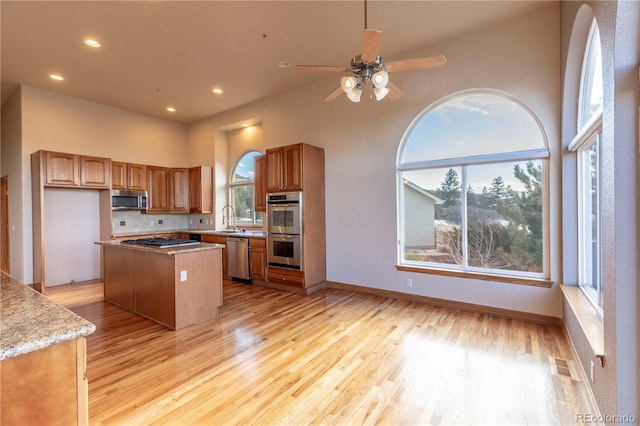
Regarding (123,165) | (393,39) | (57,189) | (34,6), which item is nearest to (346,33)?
(393,39)

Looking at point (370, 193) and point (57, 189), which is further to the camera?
point (57, 189)

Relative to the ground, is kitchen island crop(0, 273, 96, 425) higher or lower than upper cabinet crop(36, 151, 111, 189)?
lower

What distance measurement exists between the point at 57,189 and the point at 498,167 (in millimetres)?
7207

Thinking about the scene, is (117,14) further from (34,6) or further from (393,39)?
(393,39)

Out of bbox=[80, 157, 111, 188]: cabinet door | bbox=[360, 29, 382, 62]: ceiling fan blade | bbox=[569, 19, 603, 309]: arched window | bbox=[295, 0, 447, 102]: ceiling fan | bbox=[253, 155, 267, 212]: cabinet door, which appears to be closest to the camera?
bbox=[360, 29, 382, 62]: ceiling fan blade

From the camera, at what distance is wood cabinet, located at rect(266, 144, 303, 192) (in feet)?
15.2

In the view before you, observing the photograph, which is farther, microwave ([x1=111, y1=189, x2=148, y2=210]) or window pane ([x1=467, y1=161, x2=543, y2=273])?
microwave ([x1=111, y1=189, x2=148, y2=210])

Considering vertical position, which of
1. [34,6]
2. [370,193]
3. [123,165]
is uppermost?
[34,6]

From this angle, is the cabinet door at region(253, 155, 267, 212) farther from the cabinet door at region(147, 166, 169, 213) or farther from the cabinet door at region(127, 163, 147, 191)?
the cabinet door at region(127, 163, 147, 191)

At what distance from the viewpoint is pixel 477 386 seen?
2189 mm

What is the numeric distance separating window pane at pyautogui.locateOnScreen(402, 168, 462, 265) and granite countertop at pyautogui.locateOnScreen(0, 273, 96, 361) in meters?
3.87

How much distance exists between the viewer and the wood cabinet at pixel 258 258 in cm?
511

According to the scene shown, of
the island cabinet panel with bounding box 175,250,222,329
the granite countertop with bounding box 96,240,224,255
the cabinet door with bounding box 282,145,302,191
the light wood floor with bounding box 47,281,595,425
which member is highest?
the cabinet door with bounding box 282,145,302,191

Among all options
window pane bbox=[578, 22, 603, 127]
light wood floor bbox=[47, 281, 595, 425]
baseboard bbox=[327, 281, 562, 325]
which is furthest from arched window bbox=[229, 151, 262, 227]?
window pane bbox=[578, 22, 603, 127]
